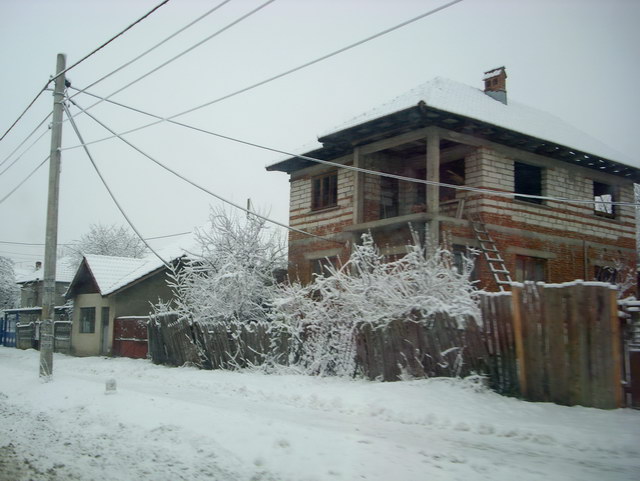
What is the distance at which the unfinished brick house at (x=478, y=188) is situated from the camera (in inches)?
613

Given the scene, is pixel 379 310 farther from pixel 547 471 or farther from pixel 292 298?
pixel 547 471

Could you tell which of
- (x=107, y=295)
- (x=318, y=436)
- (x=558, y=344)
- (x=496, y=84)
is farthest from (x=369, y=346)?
(x=107, y=295)

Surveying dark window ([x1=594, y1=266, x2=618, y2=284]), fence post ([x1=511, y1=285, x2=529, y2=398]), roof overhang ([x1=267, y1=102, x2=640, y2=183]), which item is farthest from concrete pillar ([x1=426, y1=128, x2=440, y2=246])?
dark window ([x1=594, y1=266, x2=618, y2=284])

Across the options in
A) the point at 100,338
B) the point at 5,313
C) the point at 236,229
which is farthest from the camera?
the point at 5,313

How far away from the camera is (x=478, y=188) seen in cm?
1611

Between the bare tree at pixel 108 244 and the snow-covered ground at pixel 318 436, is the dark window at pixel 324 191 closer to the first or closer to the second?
the snow-covered ground at pixel 318 436

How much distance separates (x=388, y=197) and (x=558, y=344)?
11.2 meters

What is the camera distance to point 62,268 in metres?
42.6

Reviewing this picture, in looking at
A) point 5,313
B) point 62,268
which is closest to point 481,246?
point 5,313

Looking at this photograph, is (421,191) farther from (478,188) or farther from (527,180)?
(527,180)

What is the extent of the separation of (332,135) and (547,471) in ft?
43.3

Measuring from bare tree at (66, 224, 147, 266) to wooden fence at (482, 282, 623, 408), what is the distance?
4482cm

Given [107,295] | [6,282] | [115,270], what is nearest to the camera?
[107,295]

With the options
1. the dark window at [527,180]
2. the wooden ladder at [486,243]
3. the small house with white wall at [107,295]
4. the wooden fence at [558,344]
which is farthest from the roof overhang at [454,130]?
the small house with white wall at [107,295]
